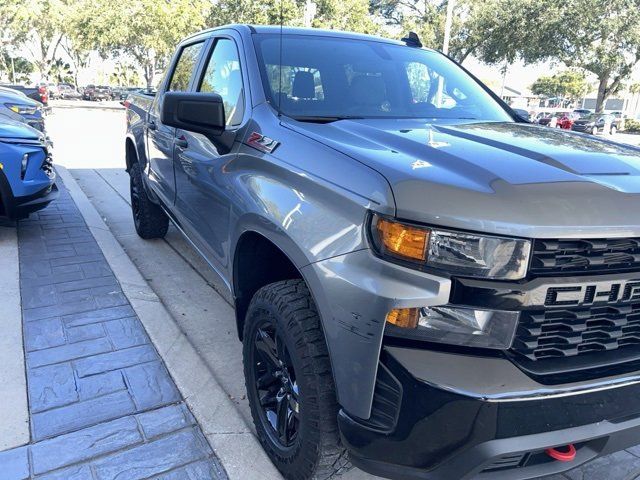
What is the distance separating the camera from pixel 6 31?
39062 mm

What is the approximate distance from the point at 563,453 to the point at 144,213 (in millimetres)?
4429

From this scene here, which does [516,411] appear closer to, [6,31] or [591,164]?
[591,164]

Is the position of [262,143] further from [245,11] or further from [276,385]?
[245,11]

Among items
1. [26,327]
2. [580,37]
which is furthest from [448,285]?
[580,37]

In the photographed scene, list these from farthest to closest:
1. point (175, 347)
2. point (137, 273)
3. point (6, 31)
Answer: point (6, 31)
point (137, 273)
point (175, 347)

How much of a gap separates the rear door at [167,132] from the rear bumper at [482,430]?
99.1 inches

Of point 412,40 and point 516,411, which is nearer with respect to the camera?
point 516,411

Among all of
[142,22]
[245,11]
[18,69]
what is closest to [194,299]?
[245,11]

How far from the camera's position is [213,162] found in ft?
8.84

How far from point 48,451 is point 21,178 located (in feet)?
10.8

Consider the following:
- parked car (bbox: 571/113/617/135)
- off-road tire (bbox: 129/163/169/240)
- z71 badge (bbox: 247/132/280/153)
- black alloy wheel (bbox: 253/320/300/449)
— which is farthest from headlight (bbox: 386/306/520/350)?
parked car (bbox: 571/113/617/135)

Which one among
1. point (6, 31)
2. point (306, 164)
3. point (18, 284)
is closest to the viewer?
point (306, 164)

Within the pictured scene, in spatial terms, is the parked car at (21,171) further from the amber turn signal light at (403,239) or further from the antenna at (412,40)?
the amber turn signal light at (403,239)

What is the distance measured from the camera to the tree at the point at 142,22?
27281 mm
